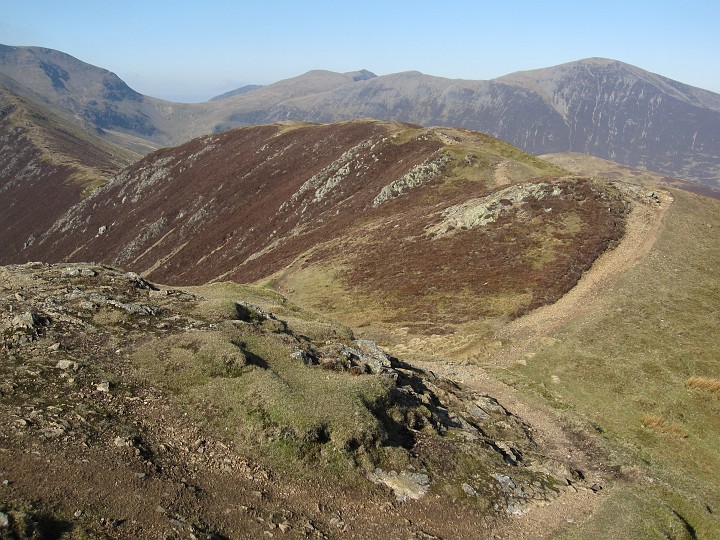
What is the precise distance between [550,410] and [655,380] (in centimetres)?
864

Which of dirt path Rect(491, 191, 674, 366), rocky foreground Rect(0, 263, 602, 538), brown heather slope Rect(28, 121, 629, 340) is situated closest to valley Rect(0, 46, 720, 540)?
rocky foreground Rect(0, 263, 602, 538)

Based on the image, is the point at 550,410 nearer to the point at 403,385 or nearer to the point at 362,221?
the point at 403,385

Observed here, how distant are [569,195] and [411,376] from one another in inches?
1671

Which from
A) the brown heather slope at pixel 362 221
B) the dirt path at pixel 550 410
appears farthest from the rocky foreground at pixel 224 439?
the brown heather slope at pixel 362 221

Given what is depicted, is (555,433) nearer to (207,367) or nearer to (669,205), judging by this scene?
(207,367)

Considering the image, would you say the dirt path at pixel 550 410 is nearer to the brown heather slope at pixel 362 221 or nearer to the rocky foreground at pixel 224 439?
the rocky foreground at pixel 224 439

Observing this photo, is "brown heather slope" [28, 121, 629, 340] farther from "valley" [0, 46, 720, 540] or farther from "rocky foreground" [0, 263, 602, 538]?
"rocky foreground" [0, 263, 602, 538]

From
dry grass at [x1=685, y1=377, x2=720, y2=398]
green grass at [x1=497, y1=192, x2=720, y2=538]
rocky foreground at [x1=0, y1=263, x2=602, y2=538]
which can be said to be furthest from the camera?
dry grass at [x1=685, y1=377, x2=720, y2=398]

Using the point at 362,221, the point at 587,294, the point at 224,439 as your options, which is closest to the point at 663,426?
the point at 587,294

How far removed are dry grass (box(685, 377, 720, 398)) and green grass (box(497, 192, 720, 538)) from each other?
0.33m

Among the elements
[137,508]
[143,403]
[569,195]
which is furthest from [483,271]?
[137,508]

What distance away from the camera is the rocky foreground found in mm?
14133

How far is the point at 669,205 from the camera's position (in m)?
59.5

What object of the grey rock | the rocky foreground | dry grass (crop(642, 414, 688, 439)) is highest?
the grey rock
